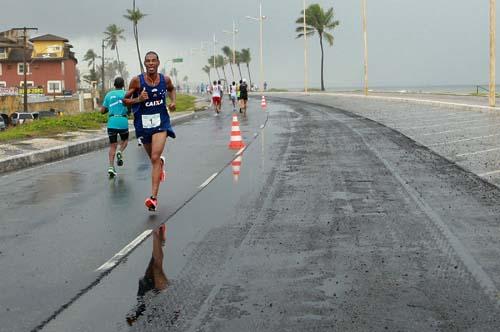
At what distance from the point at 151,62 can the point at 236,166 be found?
5.67 meters

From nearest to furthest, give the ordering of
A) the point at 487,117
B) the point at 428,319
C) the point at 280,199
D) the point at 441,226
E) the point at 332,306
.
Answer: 1. the point at 428,319
2. the point at 332,306
3. the point at 441,226
4. the point at 280,199
5. the point at 487,117

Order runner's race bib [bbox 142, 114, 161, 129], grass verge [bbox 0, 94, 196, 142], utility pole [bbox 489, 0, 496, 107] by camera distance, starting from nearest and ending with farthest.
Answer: runner's race bib [bbox 142, 114, 161, 129] → grass verge [bbox 0, 94, 196, 142] → utility pole [bbox 489, 0, 496, 107]

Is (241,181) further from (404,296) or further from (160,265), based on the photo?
(404,296)

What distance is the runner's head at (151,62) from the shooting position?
369 inches

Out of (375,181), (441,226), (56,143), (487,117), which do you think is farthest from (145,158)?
(487,117)

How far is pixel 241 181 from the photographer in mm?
12414

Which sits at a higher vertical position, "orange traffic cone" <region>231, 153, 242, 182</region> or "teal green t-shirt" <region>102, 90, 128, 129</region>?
"teal green t-shirt" <region>102, 90, 128, 129</region>

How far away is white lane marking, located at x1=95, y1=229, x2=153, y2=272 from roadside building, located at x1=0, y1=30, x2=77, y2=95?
89726 millimetres

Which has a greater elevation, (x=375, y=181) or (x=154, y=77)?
(x=154, y=77)

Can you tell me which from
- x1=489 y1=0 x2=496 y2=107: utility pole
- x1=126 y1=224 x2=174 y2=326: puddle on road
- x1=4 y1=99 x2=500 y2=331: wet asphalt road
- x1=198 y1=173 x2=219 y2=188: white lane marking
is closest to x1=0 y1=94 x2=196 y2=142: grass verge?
x1=198 y1=173 x2=219 y2=188: white lane marking

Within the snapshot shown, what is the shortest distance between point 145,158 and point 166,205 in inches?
290

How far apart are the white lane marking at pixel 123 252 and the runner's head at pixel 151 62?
2444 millimetres

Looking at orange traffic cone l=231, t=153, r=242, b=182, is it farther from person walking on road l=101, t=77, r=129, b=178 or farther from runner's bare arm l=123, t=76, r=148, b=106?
runner's bare arm l=123, t=76, r=148, b=106

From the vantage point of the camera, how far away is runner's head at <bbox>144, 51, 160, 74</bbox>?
9367 millimetres
